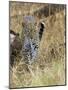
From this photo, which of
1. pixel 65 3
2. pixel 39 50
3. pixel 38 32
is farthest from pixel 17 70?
pixel 65 3

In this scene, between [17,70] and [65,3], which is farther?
[65,3]

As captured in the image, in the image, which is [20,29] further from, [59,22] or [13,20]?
[59,22]

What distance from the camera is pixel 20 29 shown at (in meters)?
2.13

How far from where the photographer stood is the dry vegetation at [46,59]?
2.12 m

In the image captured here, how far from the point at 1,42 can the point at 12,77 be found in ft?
1.16

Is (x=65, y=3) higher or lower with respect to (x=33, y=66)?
higher

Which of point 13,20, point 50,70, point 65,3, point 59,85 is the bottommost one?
point 59,85

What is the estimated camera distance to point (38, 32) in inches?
85.7

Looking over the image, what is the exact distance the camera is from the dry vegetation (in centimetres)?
212

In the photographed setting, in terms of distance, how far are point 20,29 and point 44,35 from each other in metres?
0.25

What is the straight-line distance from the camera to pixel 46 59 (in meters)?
2.19

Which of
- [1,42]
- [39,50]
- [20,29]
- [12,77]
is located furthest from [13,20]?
[12,77]

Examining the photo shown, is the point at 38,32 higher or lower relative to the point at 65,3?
lower

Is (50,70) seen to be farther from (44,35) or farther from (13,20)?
(13,20)
